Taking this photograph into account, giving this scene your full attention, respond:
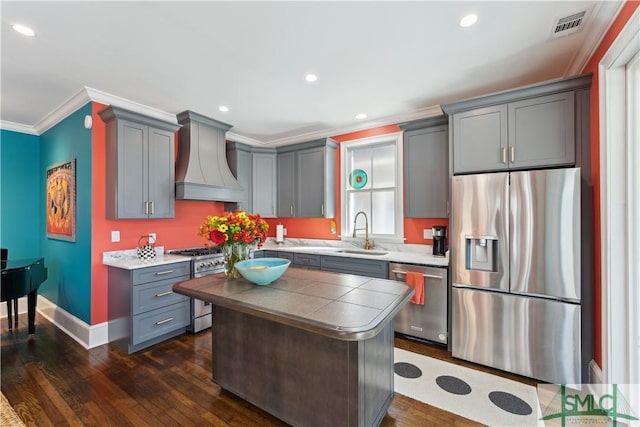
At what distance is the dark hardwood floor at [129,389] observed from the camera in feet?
6.37

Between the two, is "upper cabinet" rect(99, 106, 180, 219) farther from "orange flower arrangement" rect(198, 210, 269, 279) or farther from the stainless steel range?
"orange flower arrangement" rect(198, 210, 269, 279)

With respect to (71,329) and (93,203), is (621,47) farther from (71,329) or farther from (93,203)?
(71,329)

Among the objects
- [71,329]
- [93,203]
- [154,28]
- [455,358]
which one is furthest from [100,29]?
[455,358]

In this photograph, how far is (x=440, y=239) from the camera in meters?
3.38

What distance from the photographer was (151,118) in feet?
10.8

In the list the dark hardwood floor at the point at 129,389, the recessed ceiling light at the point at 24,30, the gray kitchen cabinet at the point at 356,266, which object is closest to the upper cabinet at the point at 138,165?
the recessed ceiling light at the point at 24,30

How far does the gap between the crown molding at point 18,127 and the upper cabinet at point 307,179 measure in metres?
3.59

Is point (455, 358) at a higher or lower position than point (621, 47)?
lower

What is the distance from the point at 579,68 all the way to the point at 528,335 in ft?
7.77

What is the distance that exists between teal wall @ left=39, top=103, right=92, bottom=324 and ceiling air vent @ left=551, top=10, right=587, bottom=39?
441 centimetres

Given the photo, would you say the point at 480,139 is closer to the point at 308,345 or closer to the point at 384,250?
the point at 384,250

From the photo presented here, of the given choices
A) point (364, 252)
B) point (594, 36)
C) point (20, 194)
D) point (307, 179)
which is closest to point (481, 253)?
point (364, 252)

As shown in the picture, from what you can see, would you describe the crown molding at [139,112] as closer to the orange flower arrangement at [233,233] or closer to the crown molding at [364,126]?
the crown molding at [364,126]

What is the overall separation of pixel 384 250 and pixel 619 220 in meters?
2.37
